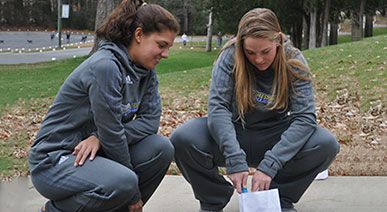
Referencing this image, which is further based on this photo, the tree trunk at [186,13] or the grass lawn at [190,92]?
the tree trunk at [186,13]

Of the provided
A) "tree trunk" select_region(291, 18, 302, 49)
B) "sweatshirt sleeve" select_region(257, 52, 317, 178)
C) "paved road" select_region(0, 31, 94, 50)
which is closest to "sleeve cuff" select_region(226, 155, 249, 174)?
"sweatshirt sleeve" select_region(257, 52, 317, 178)

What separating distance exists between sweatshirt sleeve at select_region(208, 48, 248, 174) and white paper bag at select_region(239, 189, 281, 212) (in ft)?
0.60

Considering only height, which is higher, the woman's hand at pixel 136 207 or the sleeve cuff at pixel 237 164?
the sleeve cuff at pixel 237 164

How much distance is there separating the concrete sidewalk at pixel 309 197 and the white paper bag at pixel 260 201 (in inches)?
28.8

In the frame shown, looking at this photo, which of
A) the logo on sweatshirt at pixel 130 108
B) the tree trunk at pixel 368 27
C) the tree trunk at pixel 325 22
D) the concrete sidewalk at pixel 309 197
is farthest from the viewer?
the tree trunk at pixel 368 27

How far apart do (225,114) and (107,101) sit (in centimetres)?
73

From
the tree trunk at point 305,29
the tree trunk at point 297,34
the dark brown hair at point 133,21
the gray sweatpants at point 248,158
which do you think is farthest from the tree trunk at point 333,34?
the dark brown hair at point 133,21

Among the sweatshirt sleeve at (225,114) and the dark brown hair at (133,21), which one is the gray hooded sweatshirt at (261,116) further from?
the dark brown hair at (133,21)

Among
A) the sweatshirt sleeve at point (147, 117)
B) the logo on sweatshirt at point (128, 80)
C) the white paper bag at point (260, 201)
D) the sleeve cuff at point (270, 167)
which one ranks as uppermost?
the logo on sweatshirt at point (128, 80)

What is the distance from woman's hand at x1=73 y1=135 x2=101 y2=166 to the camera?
3.25 meters

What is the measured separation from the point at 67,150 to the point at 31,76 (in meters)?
14.2

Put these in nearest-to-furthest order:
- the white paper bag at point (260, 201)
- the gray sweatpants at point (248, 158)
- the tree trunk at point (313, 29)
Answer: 1. the white paper bag at point (260, 201)
2. the gray sweatpants at point (248, 158)
3. the tree trunk at point (313, 29)

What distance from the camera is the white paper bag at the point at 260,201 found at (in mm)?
3287

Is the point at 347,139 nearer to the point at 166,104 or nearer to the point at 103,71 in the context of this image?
the point at 166,104
